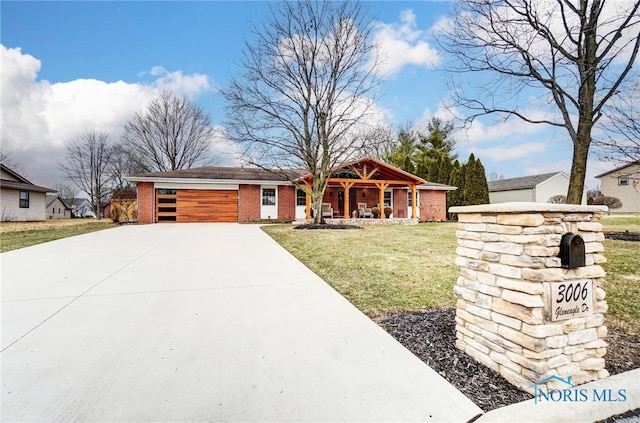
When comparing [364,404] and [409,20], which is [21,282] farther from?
[409,20]

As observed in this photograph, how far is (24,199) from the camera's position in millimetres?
21516

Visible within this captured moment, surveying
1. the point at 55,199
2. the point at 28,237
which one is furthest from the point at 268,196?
the point at 55,199

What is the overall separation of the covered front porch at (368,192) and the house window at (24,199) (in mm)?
21140

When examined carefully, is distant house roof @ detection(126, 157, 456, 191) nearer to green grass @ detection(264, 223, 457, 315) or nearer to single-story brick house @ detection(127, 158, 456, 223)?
single-story brick house @ detection(127, 158, 456, 223)

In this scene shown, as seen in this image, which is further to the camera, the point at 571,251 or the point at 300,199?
the point at 300,199

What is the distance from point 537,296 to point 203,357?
2.41 meters

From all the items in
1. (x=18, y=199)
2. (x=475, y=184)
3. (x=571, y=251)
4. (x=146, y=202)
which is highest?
(x=475, y=184)

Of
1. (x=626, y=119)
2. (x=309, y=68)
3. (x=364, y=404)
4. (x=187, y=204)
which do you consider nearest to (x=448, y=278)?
(x=364, y=404)

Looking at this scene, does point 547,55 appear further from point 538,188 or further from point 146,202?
point 538,188

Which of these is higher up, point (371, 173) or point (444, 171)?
point (444, 171)

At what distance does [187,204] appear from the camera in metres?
16.6

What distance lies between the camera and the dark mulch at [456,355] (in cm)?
189

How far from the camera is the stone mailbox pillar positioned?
1.90 metres

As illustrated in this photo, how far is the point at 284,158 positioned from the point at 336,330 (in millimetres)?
12104
